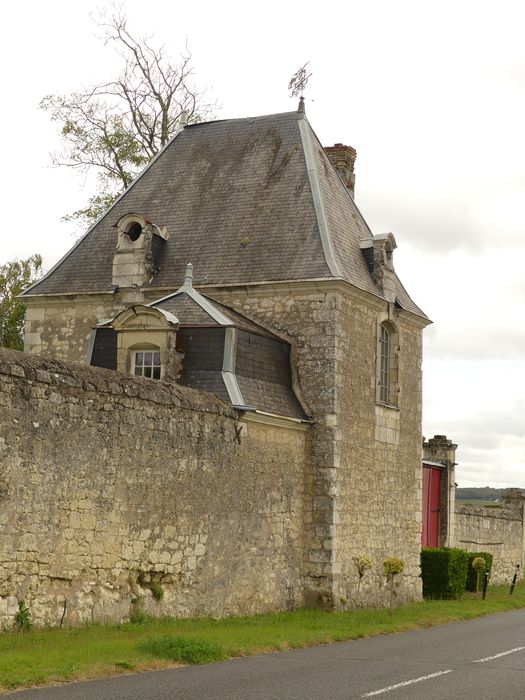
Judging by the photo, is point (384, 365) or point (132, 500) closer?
point (132, 500)

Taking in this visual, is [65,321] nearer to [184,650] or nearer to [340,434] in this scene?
[340,434]

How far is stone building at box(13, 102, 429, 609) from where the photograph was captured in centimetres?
1714

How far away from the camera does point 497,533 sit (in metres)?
30.6

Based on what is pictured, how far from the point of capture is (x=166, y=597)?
14.2m

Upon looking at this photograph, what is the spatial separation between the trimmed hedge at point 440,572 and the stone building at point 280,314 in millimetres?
1042

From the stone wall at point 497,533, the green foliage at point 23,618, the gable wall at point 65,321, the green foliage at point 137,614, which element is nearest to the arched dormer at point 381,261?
the gable wall at point 65,321

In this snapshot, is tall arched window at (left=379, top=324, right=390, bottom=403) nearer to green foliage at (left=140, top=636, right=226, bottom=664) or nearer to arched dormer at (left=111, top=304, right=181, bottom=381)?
arched dormer at (left=111, top=304, right=181, bottom=381)

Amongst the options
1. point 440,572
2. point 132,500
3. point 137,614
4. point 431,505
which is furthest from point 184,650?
point 431,505

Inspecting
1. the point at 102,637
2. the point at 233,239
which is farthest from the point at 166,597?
the point at 233,239

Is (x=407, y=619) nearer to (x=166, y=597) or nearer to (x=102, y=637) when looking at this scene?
(x=166, y=597)

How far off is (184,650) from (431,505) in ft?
55.1

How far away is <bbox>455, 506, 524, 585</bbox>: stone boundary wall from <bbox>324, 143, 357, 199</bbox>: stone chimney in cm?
1010

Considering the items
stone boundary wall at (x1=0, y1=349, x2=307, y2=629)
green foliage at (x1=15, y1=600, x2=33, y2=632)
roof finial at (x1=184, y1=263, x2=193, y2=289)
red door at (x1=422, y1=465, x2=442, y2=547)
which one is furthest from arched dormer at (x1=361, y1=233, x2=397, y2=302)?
green foliage at (x1=15, y1=600, x2=33, y2=632)

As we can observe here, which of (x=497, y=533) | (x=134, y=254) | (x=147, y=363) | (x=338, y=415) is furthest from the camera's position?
(x=497, y=533)
